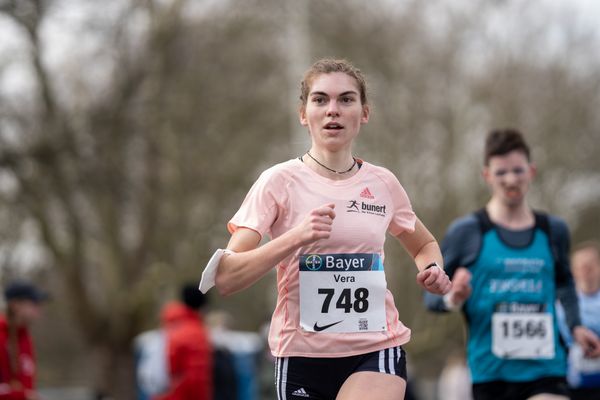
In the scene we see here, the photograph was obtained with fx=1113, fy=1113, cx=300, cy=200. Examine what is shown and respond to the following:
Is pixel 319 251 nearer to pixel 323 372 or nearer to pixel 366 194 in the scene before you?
pixel 366 194

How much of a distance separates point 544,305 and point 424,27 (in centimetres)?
2322

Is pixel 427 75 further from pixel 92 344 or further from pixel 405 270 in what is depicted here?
pixel 92 344

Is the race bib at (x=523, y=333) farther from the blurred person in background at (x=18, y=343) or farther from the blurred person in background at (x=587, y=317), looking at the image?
the blurred person in background at (x=18, y=343)

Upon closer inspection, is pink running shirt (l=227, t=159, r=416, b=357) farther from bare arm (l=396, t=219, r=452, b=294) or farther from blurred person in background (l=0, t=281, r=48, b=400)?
blurred person in background (l=0, t=281, r=48, b=400)

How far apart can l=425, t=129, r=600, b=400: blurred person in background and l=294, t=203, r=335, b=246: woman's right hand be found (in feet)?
7.18

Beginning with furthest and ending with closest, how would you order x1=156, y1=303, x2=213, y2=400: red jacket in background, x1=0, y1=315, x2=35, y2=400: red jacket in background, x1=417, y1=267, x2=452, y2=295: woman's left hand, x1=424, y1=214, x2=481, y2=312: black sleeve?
x1=156, y1=303, x2=213, y2=400: red jacket in background
x1=0, y1=315, x2=35, y2=400: red jacket in background
x1=424, y1=214, x2=481, y2=312: black sleeve
x1=417, y1=267, x2=452, y2=295: woman's left hand

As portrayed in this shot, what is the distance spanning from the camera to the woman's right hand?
13.5 feet

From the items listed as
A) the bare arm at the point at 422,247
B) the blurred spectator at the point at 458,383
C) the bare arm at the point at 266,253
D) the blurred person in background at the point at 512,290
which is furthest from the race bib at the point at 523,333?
the blurred spectator at the point at 458,383

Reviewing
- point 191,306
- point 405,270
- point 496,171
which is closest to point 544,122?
point 405,270

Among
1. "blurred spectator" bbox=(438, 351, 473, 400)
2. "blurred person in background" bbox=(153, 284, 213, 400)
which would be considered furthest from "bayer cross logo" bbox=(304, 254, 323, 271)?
"blurred spectator" bbox=(438, 351, 473, 400)

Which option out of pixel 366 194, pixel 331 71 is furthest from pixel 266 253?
pixel 331 71

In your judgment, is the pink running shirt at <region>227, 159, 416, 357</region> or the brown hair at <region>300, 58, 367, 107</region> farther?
the brown hair at <region>300, 58, 367, 107</region>

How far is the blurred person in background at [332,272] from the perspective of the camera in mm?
4477

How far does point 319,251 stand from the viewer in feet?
14.8
